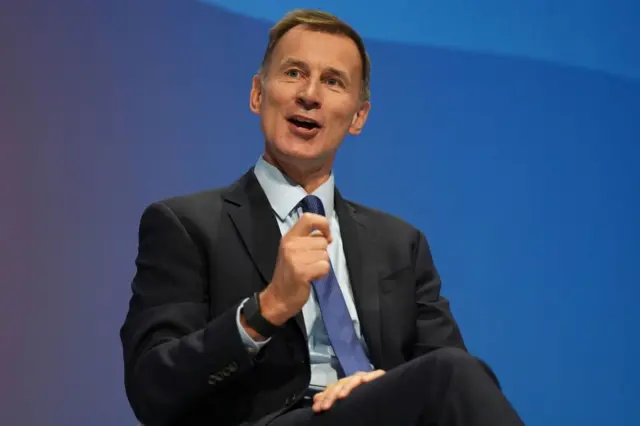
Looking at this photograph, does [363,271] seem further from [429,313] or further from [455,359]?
[455,359]

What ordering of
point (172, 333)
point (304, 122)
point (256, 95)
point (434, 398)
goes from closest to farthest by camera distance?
1. point (434, 398)
2. point (172, 333)
3. point (304, 122)
4. point (256, 95)

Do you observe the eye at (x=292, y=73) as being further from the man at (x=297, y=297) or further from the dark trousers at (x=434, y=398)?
the dark trousers at (x=434, y=398)

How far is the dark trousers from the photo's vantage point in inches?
49.8

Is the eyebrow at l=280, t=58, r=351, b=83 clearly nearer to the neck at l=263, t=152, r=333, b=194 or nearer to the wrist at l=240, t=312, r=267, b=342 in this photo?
the neck at l=263, t=152, r=333, b=194

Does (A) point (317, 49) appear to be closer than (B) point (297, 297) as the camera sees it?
No

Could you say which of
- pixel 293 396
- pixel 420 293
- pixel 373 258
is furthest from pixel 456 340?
pixel 293 396

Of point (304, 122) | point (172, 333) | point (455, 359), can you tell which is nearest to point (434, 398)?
point (455, 359)

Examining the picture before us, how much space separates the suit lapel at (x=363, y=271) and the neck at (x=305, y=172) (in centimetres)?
5

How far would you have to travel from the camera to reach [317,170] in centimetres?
187

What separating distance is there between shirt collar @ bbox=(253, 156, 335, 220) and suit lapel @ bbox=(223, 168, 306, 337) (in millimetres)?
15

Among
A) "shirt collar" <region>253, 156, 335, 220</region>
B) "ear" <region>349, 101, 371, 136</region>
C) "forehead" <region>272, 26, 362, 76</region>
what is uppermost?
"forehead" <region>272, 26, 362, 76</region>

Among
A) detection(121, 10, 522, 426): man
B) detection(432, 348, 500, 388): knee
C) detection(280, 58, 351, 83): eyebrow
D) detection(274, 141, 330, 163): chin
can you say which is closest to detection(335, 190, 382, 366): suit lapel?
detection(121, 10, 522, 426): man

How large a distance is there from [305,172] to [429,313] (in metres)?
0.37

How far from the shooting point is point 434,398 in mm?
1295
